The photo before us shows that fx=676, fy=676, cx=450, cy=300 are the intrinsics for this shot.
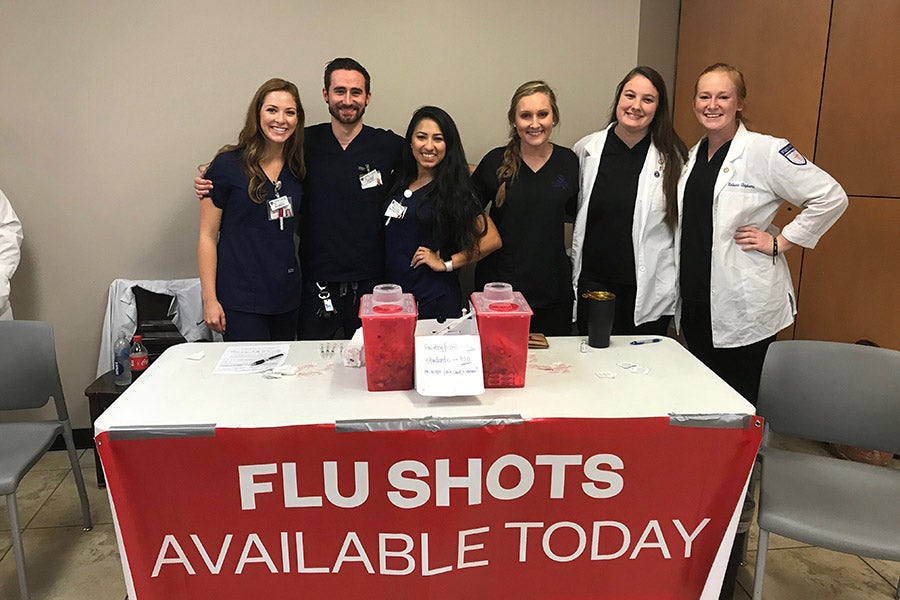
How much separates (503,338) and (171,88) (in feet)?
6.95

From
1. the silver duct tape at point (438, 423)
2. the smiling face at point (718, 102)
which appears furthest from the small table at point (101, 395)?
the smiling face at point (718, 102)

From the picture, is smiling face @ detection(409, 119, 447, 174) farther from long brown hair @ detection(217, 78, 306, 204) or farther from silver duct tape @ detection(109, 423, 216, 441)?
silver duct tape @ detection(109, 423, 216, 441)

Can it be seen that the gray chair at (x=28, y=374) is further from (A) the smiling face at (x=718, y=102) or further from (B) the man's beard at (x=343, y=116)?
(A) the smiling face at (x=718, y=102)

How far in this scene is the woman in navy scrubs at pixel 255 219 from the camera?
2521mm

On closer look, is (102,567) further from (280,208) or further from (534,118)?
(534,118)

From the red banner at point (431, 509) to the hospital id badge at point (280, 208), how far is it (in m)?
1.17

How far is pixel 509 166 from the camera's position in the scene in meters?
2.60

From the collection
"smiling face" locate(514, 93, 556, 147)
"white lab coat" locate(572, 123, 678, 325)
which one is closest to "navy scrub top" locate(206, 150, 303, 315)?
"smiling face" locate(514, 93, 556, 147)

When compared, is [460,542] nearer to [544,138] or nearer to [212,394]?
[212,394]

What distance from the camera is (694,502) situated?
1713 millimetres

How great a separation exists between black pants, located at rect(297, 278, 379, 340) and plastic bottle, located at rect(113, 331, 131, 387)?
812mm

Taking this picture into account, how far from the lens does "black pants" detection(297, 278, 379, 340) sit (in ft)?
9.05

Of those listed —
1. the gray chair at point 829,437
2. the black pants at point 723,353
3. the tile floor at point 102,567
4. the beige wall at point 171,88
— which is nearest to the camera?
the gray chair at point 829,437

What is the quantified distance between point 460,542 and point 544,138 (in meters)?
1.54
